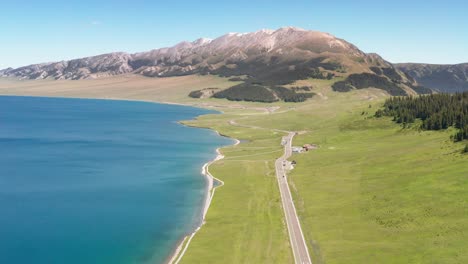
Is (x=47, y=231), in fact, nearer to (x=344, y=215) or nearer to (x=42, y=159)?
(x=344, y=215)

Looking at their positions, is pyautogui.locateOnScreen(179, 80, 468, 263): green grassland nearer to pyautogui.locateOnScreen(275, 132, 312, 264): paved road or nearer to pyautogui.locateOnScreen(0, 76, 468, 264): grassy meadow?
pyautogui.locateOnScreen(0, 76, 468, 264): grassy meadow

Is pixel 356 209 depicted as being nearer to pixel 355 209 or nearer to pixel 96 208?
pixel 355 209

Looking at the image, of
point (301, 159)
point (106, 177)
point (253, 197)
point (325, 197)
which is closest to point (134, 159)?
point (106, 177)

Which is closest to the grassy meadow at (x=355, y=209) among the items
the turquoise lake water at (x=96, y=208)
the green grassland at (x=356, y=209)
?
the green grassland at (x=356, y=209)

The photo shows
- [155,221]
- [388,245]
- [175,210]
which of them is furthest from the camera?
[175,210]

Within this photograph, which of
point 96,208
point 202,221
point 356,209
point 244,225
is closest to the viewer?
point 244,225

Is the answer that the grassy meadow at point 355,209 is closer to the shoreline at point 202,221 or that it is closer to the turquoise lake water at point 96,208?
the shoreline at point 202,221

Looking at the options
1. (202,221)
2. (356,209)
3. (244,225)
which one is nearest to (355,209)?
(356,209)

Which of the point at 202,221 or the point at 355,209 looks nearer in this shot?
the point at 202,221
